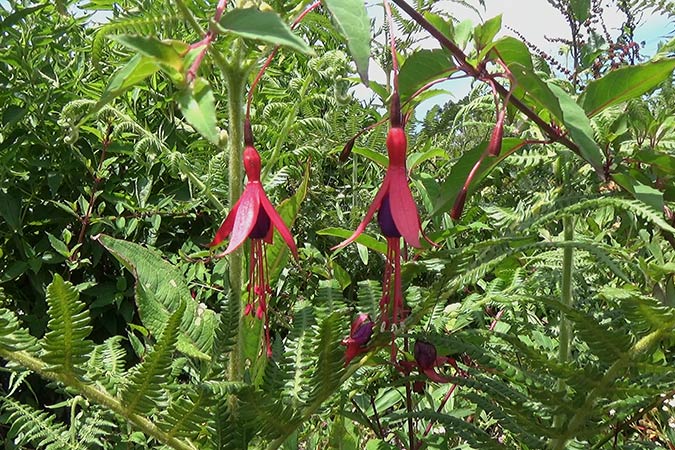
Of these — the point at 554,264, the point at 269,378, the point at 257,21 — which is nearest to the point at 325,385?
the point at 269,378

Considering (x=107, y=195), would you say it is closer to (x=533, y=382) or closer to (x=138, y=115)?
(x=138, y=115)

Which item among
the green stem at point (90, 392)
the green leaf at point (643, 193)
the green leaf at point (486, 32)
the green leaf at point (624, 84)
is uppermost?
the green leaf at point (624, 84)

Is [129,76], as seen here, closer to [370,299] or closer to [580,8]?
[370,299]

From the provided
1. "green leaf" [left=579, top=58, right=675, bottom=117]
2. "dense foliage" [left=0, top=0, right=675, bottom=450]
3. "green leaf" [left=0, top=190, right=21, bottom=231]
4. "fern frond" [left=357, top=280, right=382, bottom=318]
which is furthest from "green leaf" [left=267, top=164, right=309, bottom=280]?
"green leaf" [left=0, top=190, right=21, bottom=231]

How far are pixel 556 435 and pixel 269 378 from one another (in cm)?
29

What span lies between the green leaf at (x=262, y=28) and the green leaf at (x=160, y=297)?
1.21 ft

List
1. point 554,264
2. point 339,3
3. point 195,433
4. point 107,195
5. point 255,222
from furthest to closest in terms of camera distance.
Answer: point 107,195 → point 554,264 → point 195,433 → point 255,222 → point 339,3

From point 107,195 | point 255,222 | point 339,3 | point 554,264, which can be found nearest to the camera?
point 339,3

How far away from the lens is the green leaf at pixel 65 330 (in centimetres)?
52

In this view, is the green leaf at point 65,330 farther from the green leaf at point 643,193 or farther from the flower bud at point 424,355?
the green leaf at point 643,193

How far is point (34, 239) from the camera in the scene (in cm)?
174

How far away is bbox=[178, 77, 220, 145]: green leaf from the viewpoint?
1.21 ft

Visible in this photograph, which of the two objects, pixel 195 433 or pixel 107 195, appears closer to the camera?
pixel 195 433

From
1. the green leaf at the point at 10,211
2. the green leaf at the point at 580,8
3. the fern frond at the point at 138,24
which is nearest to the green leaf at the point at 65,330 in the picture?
the fern frond at the point at 138,24
